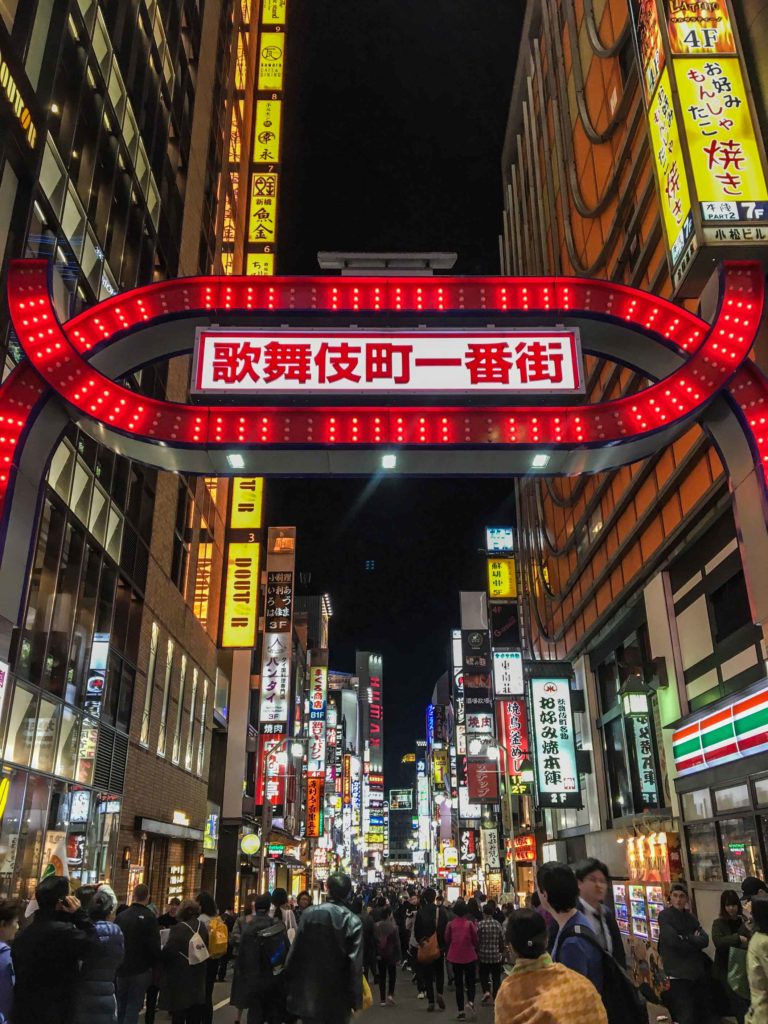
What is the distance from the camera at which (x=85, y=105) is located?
18.4m

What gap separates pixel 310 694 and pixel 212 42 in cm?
5152

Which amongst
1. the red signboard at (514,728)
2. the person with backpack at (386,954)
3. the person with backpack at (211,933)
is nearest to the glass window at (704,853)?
the person with backpack at (386,954)

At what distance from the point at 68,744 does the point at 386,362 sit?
40.0 ft

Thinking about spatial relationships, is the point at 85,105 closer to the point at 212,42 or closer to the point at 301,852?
the point at 212,42

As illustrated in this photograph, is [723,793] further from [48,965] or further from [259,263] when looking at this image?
[259,263]

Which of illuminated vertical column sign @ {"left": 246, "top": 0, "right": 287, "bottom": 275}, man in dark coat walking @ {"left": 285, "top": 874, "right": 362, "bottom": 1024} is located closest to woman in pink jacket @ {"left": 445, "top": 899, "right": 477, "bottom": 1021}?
man in dark coat walking @ {"left": 285, "top": 874, "right": 362, "bottom": 1024}

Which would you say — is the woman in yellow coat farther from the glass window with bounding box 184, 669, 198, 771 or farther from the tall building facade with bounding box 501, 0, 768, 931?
Answer: the glass window with bounding box 184, 669, 198, 771

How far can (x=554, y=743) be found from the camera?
2558 centimetres

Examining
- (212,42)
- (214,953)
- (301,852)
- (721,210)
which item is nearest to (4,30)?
(721,210)

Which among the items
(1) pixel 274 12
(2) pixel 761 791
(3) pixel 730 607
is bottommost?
(2) pixel 761 791

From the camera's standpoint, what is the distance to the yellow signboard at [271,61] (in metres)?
40.0

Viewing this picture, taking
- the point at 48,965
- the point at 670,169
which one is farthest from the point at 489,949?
the point at 670,169

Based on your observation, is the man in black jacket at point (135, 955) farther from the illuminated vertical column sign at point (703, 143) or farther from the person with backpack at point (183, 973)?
the illuminated vertical column sign at point (703, 143)

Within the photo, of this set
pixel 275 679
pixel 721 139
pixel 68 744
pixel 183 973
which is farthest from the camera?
pixel 275 679
